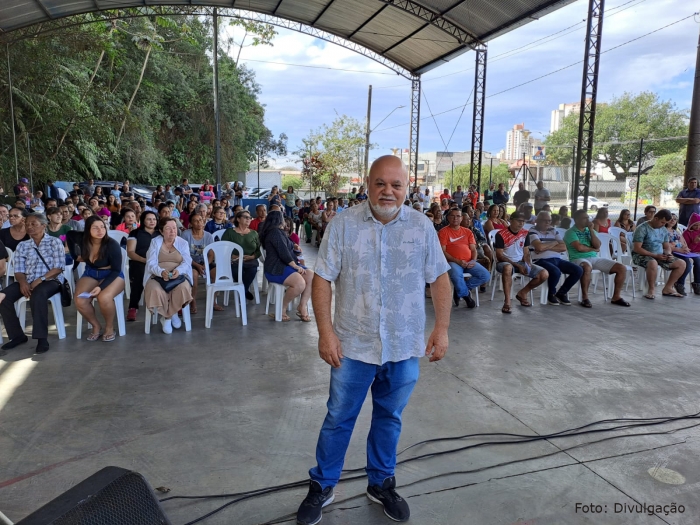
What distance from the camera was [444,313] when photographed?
2176 millimetres

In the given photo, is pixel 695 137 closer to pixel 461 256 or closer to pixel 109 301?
pixel 461 256

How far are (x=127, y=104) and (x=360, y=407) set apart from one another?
24.1 metres

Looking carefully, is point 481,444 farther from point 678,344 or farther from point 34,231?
point 34,231

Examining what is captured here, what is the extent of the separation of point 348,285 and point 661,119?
132 feet

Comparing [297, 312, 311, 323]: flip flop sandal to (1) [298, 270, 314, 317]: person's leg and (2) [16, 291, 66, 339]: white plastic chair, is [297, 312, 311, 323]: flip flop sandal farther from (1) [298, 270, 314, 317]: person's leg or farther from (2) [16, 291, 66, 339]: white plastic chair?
(2) [16, 291, 66, 339]: white plastic chair

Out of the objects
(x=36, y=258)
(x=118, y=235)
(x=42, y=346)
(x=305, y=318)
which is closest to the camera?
(x=42, y=346)

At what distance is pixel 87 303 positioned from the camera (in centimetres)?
459

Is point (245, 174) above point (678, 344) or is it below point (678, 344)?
above

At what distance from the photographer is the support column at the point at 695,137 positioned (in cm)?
856

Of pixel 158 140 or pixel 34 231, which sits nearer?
pixel 34 231

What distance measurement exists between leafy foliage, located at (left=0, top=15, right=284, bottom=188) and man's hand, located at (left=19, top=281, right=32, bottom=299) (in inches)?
495

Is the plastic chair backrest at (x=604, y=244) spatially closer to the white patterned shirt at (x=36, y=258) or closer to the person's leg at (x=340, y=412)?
the person's leg at (x=340, y=412)

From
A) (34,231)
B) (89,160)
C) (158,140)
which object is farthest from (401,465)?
(158,140)

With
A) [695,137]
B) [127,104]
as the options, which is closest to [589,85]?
[695,137]
